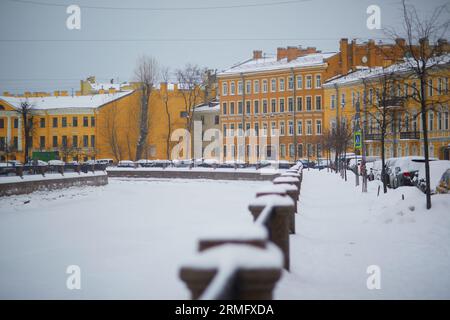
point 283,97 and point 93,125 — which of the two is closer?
point 283,97

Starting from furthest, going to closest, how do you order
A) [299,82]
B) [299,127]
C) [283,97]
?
[283,97] < [299,127] < [299,82]

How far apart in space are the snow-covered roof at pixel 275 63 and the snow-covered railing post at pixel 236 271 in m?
66.0

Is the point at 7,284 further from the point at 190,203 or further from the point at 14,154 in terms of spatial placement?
the point at 14,154

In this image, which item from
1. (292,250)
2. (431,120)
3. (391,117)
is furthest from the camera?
(431,120)

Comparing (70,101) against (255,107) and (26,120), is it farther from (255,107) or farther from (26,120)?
(255,107)

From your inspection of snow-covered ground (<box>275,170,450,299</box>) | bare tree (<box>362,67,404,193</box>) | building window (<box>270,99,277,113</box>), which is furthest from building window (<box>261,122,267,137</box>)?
snow-covered ground (<box>275,170,450,299</box>)

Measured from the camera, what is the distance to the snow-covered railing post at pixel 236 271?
279cm

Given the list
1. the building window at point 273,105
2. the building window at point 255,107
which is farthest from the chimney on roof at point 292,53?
the building window at point 255,107

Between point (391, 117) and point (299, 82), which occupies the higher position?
point (299, 82)

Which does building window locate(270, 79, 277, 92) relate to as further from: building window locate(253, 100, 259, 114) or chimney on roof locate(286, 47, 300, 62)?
chimney on roof locate(286, 47, 300, 62)

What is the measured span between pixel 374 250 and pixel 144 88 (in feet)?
191

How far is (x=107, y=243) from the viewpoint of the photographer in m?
15.1

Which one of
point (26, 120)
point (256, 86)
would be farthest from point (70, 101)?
point (256, 86)

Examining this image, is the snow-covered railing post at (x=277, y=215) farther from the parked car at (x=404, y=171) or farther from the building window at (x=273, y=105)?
the building window at (x=273, y=105)
